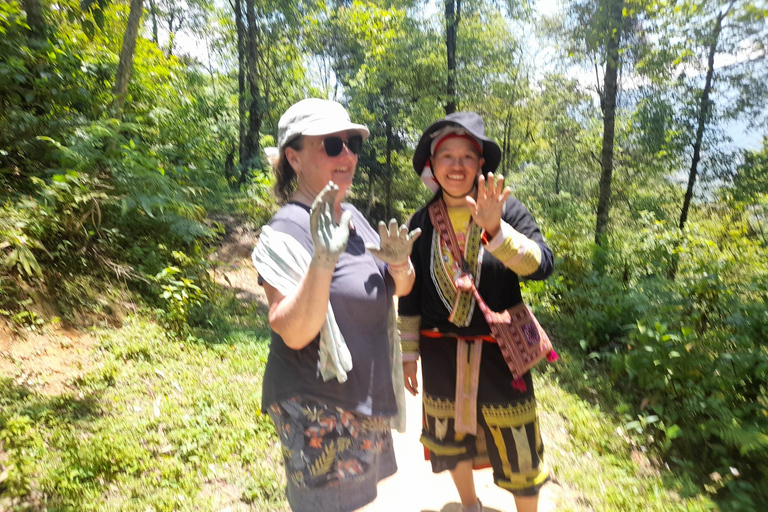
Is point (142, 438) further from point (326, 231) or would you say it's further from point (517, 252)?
point (517, 252)

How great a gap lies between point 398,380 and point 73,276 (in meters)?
4.42

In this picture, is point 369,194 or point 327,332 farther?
point 369,194

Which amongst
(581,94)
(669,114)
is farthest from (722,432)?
(581,94)

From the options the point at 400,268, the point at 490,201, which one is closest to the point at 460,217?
the point at 490,201

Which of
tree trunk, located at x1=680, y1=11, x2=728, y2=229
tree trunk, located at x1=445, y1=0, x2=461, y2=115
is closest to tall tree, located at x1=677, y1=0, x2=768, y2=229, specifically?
tree trunk, located at x1=680, y1=11, x2=728, y2=229

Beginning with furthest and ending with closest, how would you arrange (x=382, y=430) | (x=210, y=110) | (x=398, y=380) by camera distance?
(x=210, y=110), (x=398, y=380), (x=382, y=430)

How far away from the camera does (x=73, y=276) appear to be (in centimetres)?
470

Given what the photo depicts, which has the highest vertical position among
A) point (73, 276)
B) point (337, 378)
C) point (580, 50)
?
point (580, 50)

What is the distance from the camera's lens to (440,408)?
7.00ft

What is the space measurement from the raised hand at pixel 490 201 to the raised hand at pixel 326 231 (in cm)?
62

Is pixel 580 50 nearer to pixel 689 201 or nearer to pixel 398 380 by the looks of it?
pixel 689 201

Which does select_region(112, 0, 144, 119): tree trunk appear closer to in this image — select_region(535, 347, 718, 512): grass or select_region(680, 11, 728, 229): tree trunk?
select_region(535, 347, 718, 512): grass

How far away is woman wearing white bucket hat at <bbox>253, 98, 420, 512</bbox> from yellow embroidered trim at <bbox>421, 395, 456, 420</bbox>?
47 cm

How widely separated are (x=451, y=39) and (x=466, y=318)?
13.3 m
